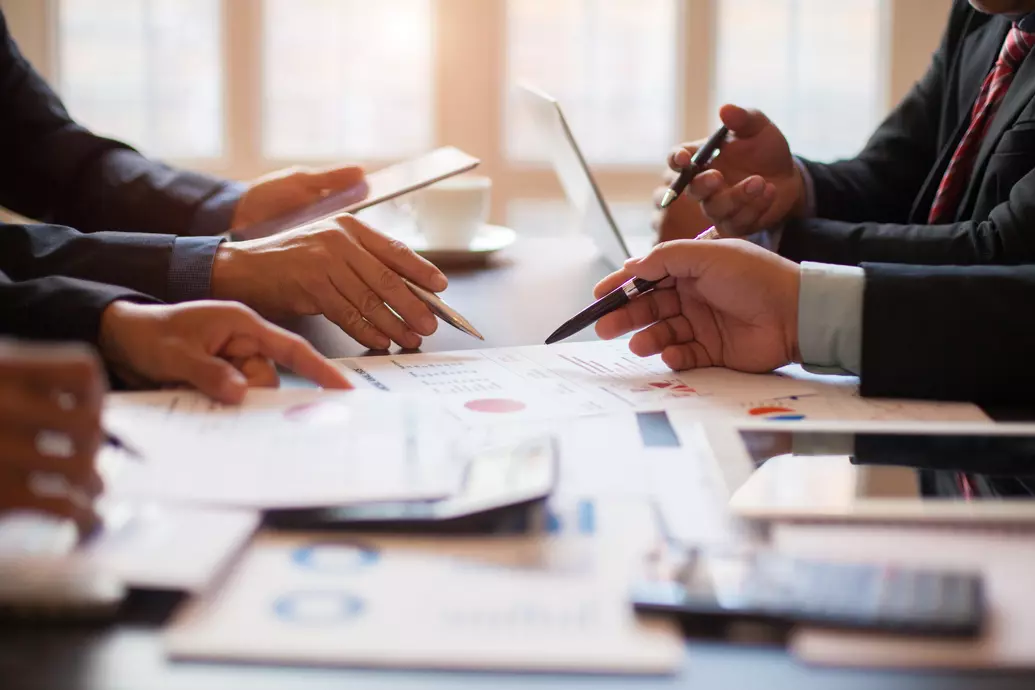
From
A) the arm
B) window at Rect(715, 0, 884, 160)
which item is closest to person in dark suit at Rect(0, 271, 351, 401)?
the arm

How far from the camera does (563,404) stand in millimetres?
838

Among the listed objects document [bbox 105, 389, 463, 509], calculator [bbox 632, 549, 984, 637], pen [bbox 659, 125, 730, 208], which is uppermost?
pen [bbox 659, 125, 730, 208]

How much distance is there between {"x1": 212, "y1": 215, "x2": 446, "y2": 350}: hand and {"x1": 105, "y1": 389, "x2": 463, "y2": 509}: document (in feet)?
0.89

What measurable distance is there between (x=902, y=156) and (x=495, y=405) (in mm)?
1105

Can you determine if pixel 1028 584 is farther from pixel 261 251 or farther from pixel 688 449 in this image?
pixel 261 251

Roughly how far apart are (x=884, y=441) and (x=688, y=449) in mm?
129

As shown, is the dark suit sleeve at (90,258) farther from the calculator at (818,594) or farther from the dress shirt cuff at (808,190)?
the dress shirt cuff at (808,190)

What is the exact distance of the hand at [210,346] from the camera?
0.81 meters

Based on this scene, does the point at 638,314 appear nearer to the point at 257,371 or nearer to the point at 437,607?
the point at 257,371

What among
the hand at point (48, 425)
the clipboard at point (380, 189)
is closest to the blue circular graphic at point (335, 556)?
the hand at point (48, 425)

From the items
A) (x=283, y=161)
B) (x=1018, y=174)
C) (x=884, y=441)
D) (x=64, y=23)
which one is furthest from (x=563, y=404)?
(x=64, y=23)

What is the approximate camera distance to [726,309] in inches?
38.6

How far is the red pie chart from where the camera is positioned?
0.81 metres

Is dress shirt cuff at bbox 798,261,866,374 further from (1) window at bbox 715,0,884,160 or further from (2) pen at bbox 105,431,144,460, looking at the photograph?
(1) window at bbox 715,0,884,160
